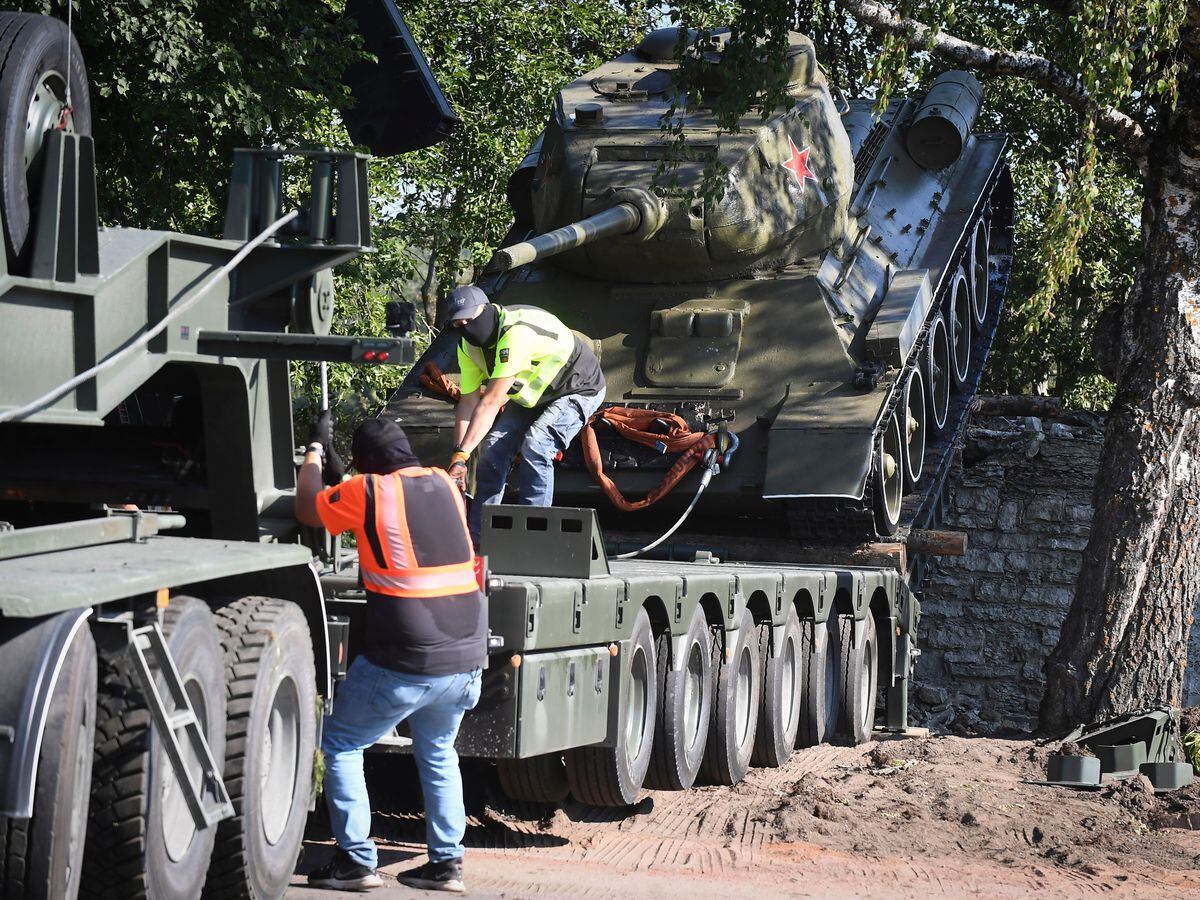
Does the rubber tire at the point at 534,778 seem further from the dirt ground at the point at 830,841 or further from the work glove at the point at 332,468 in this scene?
the work glove at the point at 332,468

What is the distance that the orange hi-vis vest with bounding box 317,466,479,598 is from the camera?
5.52 meters

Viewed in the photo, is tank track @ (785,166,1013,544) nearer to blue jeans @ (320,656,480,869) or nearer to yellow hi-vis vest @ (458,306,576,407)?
yellow hi-vis vest @ (458,306,576,407)

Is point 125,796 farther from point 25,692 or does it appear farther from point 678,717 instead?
point 678,717

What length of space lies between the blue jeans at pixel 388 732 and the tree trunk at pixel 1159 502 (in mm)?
6356

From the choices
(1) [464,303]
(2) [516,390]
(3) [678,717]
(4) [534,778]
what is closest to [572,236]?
(2) [516,390]

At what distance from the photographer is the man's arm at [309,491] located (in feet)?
18.3

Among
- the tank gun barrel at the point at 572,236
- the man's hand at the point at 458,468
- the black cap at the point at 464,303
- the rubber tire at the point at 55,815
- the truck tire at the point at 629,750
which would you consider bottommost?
the truck tire at the point at 629,750

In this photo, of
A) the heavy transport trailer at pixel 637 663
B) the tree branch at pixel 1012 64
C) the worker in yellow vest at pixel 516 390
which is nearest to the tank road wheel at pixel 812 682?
the heavy transport trailer at pixel 637 663

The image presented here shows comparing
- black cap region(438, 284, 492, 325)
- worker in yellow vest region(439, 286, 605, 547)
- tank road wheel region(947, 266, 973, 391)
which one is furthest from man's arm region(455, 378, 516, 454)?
tank road wheel region(947, 266, 973, 391)

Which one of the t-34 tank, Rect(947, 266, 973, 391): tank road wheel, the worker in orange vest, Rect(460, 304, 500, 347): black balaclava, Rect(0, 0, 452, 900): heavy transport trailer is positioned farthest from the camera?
Rect(947, 266, 973, 391): tank road wheel

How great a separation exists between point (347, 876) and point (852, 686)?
5889 mm

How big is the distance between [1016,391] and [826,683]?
11305mm

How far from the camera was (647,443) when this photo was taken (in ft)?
37.6

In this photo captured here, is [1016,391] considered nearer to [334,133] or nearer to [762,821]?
[334,133]
